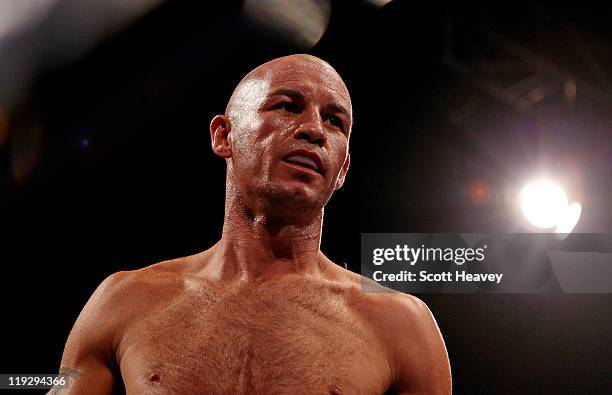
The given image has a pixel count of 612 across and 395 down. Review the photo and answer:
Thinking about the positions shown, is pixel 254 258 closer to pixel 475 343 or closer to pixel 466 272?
pixel 466 272

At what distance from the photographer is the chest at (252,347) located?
3.46 ft

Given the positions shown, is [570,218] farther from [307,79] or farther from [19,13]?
[19,13]

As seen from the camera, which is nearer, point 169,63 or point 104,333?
point 104,333

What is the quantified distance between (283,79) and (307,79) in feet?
0.15

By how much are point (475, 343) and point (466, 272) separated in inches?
10.6

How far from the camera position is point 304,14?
6.00 ft

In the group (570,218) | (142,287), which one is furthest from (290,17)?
(570,218)

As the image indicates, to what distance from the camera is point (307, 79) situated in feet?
4.12

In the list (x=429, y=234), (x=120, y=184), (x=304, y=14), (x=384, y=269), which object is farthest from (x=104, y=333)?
(x=429, y=234)

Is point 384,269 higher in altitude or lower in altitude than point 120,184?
lower

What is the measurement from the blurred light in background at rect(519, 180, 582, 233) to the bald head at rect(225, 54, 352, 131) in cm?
102

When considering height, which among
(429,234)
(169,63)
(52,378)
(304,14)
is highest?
(304,14)

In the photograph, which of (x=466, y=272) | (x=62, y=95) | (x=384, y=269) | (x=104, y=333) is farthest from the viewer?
(x=466, y=272)

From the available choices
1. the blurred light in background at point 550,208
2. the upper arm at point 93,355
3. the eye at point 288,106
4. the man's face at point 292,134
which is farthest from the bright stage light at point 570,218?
the upper arm at point 93,355
